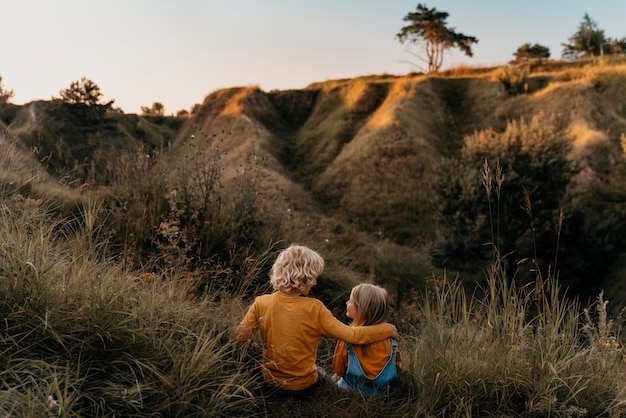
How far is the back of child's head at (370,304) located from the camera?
3.56m

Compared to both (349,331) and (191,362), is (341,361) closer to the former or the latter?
(349,331)

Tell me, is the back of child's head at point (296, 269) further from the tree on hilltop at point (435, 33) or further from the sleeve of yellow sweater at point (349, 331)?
the tree on hilltop at point (435, 33)

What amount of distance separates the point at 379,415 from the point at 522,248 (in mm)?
17850

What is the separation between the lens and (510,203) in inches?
745

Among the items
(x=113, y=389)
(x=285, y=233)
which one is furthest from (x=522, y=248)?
(x=113, y=389)

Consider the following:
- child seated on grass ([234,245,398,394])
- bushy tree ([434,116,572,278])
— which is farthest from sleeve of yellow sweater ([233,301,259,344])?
bushy tree ([434,116,572,278])

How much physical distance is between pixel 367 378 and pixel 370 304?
1.82ft

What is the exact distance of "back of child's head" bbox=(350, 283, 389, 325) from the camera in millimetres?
3561

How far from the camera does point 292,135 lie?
39969 mm

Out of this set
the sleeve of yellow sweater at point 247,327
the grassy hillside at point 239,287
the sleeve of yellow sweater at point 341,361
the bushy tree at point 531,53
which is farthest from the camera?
the bushy tree at point 531,53

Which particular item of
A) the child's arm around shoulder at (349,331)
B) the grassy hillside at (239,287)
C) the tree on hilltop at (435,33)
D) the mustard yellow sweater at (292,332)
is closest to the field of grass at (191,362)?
the grassy hillside at (239,287)

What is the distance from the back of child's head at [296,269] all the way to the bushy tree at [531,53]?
1846 inches

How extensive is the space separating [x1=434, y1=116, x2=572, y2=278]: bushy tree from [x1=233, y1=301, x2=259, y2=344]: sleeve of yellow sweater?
1652 cm

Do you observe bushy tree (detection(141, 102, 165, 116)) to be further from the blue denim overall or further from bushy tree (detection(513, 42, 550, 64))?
the blue denim overall
